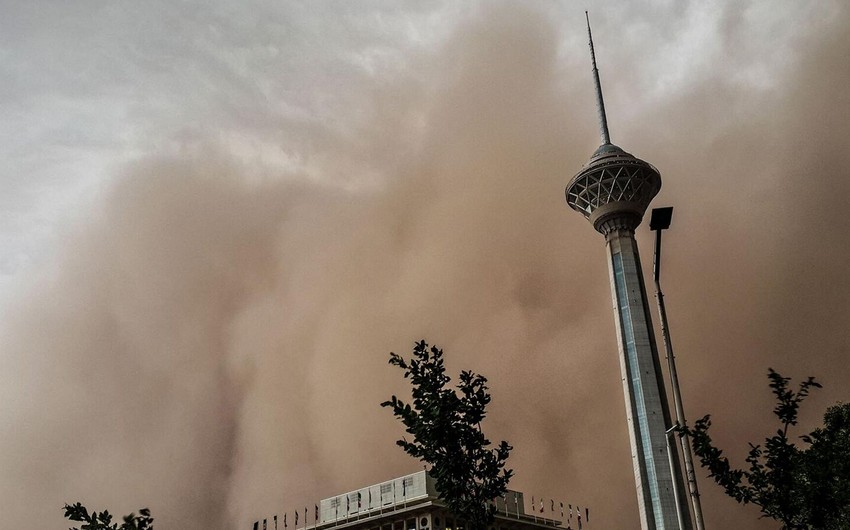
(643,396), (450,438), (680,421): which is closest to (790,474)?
(680,421)

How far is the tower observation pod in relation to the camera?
362 ft

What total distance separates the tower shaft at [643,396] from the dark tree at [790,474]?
7870 centimetres

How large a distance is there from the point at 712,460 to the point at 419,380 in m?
12.2

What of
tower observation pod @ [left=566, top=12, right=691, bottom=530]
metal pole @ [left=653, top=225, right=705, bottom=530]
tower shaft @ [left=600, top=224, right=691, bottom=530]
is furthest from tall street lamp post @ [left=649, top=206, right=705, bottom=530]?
tower shaft @ [left=600, top=224, right=691, bottom=530]

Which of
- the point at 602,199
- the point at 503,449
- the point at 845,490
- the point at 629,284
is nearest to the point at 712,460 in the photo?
the point at 845,490

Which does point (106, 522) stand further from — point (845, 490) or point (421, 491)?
point (421, 491)

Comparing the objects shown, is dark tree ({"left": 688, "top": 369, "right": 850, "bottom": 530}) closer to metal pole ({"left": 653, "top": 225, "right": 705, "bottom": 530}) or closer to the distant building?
metal pole ({"left": 653, "top": 225, "right": 705, "bottom": 530})

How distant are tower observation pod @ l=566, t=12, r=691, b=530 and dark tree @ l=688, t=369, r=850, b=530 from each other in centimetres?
7130

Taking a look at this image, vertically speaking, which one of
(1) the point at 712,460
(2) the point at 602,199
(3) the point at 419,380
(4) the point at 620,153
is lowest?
(1) the point at 712,460

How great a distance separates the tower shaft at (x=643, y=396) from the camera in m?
109

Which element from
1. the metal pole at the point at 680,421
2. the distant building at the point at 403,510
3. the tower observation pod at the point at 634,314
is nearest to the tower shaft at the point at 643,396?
the tower observation pod at the point at 634,314

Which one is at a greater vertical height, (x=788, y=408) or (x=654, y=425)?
(x=654, y=425)

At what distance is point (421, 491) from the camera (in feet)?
421

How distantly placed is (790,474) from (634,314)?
9818 cm
